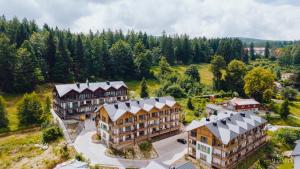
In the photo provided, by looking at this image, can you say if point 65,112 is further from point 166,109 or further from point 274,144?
point 274,144

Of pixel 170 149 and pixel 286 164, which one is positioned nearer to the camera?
pixel 286 164

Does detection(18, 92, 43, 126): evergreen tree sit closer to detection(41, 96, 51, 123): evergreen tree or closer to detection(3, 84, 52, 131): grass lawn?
detection(41, 96, 51, 123): evergreen tree

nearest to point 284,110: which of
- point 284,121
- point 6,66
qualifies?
point 284,121

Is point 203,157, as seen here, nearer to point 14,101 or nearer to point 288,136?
point 288,136

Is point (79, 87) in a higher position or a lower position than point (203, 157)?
higher

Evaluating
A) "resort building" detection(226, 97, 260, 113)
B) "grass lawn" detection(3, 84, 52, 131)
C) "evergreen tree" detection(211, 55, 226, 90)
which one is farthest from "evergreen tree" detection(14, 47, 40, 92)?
"evergreen tree" detection(211, 55, 226, 90)

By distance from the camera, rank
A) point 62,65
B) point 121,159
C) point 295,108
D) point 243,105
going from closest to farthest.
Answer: point 121,159 < point 243,105 < point 295,108 < point 62,65
